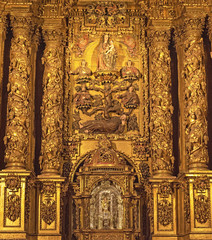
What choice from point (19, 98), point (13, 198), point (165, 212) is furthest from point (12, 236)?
point (165, 212)

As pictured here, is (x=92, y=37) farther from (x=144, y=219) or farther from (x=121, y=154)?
(x=144, y=219)

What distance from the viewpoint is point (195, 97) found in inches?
655

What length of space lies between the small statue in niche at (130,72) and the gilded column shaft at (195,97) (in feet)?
4.76

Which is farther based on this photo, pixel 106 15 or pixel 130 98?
pixel 106 15

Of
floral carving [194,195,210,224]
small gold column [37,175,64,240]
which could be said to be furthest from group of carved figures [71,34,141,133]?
floral carving [194,195,210,224]

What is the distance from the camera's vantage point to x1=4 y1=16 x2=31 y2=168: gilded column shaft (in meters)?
16.1

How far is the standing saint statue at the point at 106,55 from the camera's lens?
700 inches

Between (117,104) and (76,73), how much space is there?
5.04 ft

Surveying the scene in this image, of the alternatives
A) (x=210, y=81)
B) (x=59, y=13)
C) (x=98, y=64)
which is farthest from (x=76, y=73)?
(x=210, y=81)

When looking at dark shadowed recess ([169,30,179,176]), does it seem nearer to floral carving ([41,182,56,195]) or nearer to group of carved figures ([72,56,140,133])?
group of carved figures ([72,56,140,133])

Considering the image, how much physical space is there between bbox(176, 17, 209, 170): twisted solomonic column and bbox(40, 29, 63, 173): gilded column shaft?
3535mm

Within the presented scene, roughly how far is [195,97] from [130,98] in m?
2.02

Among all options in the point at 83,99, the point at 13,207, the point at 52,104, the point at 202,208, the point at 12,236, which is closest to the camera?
the point at 12,236

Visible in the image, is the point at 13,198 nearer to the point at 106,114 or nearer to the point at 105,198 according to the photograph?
the point at 105,198
